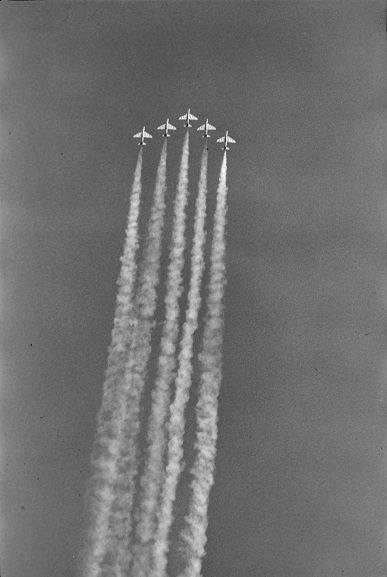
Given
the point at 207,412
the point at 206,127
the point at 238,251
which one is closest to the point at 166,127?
the point at 206,127

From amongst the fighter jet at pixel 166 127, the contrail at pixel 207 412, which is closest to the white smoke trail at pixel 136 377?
the fighter jet at pixel 166 127

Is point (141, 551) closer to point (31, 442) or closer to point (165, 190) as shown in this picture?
point (31, 442)

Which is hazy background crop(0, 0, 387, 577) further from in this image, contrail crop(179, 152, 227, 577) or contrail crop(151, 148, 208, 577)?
contrail crop(151, 148, 208, 577)

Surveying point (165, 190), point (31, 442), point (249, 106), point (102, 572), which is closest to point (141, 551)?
point (102, 572)

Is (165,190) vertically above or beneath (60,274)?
above

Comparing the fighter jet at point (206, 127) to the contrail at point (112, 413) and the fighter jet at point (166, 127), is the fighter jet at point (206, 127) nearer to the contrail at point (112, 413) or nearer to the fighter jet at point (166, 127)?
the fighter jet at point (166, 127)

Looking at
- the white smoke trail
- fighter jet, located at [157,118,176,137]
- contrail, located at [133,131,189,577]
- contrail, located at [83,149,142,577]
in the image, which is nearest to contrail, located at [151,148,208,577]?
contrail, located at [133,131,189,577]

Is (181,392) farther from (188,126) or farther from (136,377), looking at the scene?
(188,126)
